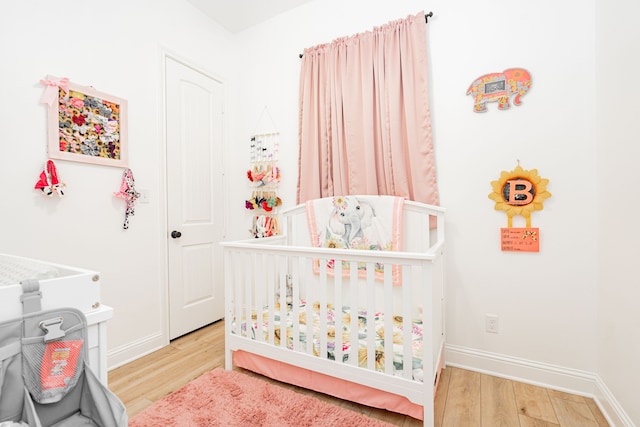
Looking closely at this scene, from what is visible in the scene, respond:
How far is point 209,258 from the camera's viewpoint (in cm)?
267

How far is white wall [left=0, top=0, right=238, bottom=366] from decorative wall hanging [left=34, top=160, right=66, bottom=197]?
4 centimetres

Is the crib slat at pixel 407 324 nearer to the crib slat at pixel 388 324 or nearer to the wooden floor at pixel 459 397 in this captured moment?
the crib slat at pixel 388 324

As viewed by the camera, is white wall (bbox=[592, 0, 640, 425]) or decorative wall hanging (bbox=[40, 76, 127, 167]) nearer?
white wall (bbox=[592, 0, 640, 425])

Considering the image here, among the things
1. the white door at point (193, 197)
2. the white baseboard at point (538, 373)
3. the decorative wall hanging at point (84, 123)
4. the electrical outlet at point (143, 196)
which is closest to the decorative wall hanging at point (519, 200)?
Result: the white baseboard at point (538, 373)

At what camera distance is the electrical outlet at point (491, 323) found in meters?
1.87

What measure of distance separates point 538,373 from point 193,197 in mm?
2616

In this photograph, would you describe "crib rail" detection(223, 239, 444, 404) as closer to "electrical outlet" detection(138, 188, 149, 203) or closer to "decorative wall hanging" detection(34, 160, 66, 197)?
"electrical outlet" detection(138, 188, 149, 203)

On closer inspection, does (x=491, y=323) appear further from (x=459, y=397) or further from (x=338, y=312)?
(x=338, y=312)

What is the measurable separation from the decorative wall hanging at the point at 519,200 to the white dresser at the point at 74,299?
1.94m

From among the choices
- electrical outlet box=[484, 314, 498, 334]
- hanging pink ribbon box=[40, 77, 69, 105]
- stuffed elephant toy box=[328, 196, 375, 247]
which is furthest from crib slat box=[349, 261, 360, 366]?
hanging pink ribbon box=[40, 77, 69, 105]

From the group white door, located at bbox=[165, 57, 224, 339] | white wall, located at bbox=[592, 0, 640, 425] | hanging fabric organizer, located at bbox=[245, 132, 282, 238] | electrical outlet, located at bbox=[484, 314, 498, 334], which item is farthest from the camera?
hanging fabric organizer, located at bbox=[245, 132, 282, 238]

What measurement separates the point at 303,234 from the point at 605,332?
1.79 m

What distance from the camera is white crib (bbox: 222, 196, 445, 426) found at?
1.37m

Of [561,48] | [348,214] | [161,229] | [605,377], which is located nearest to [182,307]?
[161,229]
